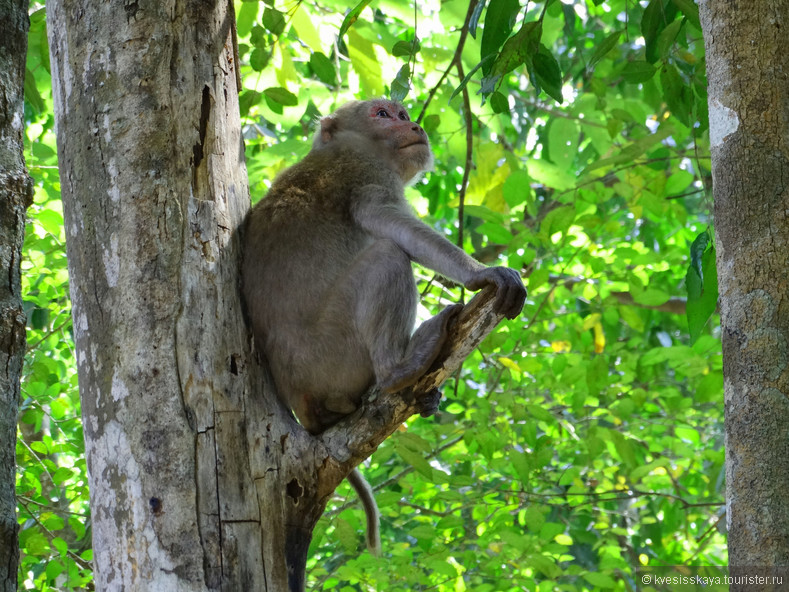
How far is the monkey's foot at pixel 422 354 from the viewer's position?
3.02 m

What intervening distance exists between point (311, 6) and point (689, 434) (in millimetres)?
4143

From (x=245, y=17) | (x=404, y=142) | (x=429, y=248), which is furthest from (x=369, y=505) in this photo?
(x=245, y=17)

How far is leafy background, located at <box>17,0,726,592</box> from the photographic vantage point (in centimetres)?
411

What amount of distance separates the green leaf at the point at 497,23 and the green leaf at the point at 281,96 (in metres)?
1.11

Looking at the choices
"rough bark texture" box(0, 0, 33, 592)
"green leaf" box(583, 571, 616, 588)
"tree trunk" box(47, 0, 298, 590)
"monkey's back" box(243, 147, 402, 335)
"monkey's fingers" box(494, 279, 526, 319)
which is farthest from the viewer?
"green leaf" box(583, 571, 616, 588)

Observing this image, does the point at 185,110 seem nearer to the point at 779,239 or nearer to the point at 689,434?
the point at 779,239

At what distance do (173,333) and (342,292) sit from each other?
0.97m

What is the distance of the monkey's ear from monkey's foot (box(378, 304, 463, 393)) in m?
1.79

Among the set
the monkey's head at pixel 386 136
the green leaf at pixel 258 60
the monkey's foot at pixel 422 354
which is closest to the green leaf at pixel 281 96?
the green leaf at pixel 258 60

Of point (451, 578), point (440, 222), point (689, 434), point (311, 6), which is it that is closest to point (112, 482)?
point (451, 578)

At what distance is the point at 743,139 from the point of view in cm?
226

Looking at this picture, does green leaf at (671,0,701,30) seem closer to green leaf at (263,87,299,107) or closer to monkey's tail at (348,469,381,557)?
green leaf at (263,87,299,107)

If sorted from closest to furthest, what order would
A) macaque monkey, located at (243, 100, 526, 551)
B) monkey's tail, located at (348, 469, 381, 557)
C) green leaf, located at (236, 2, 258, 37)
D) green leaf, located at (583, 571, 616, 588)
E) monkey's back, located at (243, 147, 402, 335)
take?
macaque monkey, located at (243, 100, 526, 551), monkey's back, located at (243, 147, 402, 335), monkey's tail, located at (348, 469, 381, 557), green leaf, located at (236, 2, 258, 37), green leaf, located at (583, 571, 616, 588)

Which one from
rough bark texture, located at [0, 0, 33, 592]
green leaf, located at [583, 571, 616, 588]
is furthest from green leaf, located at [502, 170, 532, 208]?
rough bark texture, located at [0, 0, 33, 592]
